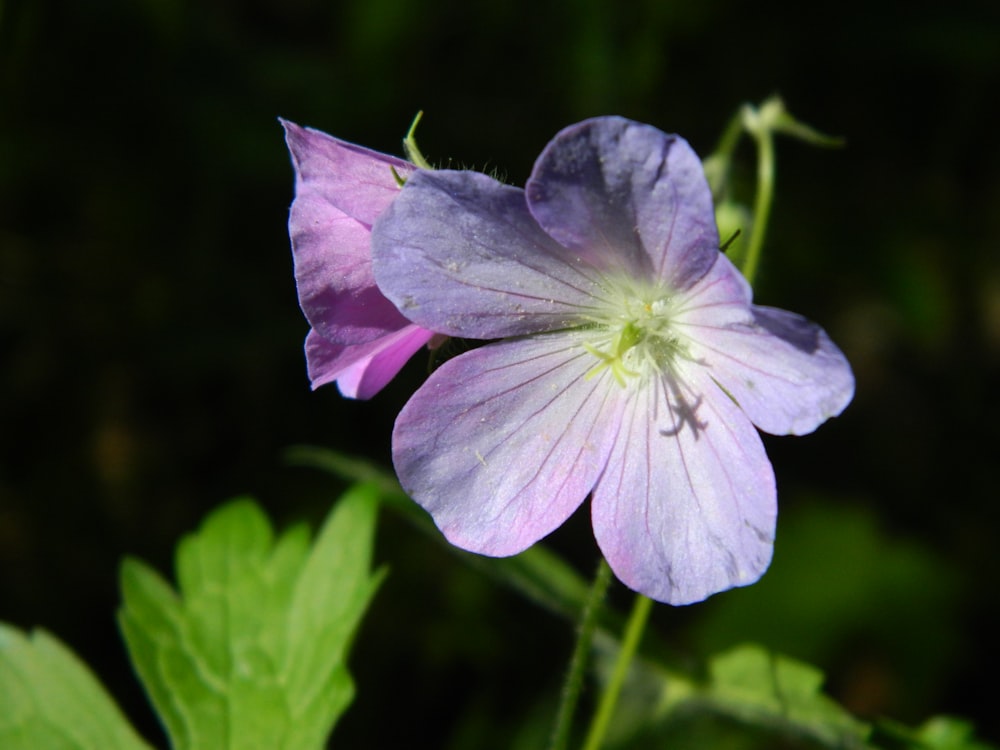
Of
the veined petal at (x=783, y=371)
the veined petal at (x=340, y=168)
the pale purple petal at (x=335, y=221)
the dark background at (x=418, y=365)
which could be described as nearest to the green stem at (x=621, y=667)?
the veined petal at (x=783, y=371)

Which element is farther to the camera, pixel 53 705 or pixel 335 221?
pixel 53 705

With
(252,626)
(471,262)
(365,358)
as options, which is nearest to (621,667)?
(252,626)

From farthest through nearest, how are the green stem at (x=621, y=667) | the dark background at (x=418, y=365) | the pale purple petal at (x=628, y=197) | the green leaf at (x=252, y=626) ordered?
the dark background at (x=418, y=365) < the green stem at (x=621, y=667) < the green leaf at (x=252, y=626) < the pale purple petal at (x=628, y=197)

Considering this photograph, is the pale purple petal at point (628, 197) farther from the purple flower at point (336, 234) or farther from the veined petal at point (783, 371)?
the purple flower at point (336, 234)

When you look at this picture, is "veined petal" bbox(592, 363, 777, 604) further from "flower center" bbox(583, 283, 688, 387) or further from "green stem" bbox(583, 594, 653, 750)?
"green stem" bbox(583, 594, 653, 750)

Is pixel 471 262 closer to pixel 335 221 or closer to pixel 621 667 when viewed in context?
pixel 335 221

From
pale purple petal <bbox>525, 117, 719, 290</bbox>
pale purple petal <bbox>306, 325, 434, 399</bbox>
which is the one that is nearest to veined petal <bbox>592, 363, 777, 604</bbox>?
pale purple petal <bbox>525, 117, 719, 290</bbox>
